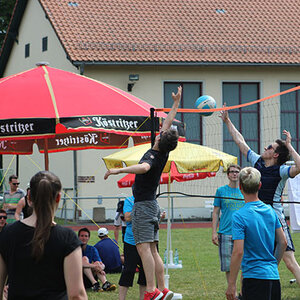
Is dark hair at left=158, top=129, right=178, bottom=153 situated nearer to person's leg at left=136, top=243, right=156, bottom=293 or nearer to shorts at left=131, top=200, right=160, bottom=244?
shorts at left=131, top=200, right=160, bottom=244

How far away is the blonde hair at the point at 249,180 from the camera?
5.81m

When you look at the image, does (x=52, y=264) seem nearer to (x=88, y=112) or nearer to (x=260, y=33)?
(x=88, y=112)

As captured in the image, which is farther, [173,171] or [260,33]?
[260,33]

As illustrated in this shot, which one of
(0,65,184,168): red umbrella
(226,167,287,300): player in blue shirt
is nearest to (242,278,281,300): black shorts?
(226,167,287,300): player in blue shirt

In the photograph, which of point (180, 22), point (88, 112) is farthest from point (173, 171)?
point (180, 22)

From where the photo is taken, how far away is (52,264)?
13.5 feet

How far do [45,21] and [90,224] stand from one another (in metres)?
10.4

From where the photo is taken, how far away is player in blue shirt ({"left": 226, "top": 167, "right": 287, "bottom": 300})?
5789 millimetres

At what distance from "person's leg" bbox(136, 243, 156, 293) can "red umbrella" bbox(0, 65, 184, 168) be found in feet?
7.16

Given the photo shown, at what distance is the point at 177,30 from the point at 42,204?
87.7 feet

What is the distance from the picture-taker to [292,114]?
29094 mm

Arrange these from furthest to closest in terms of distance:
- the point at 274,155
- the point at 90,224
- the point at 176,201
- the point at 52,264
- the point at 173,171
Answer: the point at 176,201 → the point at 90,224 → the point at 173,171 → the point at 274,155 → the point at 52,264

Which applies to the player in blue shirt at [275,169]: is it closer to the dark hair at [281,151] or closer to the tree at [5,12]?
the dark hair at [281,151]

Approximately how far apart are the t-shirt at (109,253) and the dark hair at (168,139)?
5.93 metres
